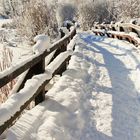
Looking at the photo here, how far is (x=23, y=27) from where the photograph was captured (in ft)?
87.2

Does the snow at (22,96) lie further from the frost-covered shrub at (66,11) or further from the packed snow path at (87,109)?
the frost-covered shrub at (66,11)

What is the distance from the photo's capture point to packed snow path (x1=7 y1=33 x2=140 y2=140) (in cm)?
486

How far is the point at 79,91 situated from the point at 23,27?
20449 mm

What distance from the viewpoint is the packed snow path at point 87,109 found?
16.0ft

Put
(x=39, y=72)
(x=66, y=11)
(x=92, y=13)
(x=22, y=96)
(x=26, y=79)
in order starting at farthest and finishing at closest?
(x=66, y=11), (x=92, y=13), (x=39, y=72), (x=26, y=79), (x=22, y=96)

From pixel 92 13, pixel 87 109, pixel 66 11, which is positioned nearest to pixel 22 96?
pixel 87 109

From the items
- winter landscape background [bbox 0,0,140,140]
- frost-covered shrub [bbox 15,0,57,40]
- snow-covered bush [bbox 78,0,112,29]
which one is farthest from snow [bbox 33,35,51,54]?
snow-covered bush [bbox 78,0,112,29]

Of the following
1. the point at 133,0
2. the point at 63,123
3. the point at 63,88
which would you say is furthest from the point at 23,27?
the point at 63,123

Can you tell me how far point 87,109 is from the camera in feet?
19.5

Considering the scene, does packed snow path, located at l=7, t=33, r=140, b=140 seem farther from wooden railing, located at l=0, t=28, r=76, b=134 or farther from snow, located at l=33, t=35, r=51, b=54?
snow, located at l=33, t=35, r=51, b=54

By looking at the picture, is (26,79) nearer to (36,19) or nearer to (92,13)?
(36,19)

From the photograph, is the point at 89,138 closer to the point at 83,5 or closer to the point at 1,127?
the point at 1,127

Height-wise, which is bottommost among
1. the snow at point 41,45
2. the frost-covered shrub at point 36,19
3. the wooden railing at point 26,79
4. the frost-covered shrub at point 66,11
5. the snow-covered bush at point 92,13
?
the frost-covered shrub at point 66,11

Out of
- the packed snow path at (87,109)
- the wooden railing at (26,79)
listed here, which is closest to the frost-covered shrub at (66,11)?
the packed snow path at (87,109)
